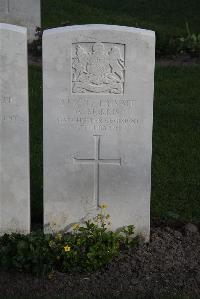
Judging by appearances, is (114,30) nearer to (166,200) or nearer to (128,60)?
(128,60)

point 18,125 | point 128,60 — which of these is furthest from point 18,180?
point 128,60

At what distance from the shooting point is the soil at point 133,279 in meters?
5.11

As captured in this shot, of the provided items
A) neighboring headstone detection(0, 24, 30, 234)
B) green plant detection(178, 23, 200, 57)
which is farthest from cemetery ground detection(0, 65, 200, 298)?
green plant detection(178, 23, 200, 57)

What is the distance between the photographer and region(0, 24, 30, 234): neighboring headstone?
5270mm

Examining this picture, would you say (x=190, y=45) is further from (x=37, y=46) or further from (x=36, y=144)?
(x=36, y=144)

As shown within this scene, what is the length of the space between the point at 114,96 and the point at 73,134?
0.47m

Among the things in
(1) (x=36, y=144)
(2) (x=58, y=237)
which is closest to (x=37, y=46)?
(1) (x=36, y=144)

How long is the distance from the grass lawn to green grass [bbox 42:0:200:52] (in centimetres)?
191

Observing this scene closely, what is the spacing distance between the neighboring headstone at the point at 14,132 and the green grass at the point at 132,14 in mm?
7301

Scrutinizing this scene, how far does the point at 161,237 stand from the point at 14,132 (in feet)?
5.47

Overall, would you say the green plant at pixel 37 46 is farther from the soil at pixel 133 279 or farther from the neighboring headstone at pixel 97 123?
the soil at pixel 133 279

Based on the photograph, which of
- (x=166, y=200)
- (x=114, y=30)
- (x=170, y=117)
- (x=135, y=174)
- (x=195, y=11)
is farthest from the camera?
(x=195, y=11)

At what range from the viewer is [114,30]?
5316 mm

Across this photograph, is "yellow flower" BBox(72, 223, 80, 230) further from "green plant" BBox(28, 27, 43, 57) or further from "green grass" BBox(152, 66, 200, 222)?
"green plant" BBox(28, 27, 43, 57)
